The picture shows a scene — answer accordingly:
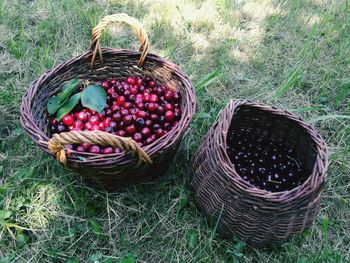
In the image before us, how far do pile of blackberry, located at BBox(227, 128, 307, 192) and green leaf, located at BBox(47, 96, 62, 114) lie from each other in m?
0.68

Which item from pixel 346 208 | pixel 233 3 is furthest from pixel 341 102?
pixel 233 3

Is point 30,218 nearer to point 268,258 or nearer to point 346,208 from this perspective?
point 268,258

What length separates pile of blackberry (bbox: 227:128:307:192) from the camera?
1.38 m

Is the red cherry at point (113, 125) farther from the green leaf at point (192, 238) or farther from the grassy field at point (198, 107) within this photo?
the green leaf at point (192, 238)

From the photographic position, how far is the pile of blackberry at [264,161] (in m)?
1.38

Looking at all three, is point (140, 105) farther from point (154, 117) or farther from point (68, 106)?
point (68, 106)

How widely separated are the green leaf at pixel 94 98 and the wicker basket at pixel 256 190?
1.38 ft

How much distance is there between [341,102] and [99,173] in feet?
4.49

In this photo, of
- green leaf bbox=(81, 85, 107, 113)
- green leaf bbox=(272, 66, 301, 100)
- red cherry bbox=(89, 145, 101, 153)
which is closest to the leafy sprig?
green leaf bbox=(81, 85, 107, 113)

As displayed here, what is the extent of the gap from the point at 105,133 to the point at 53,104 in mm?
511

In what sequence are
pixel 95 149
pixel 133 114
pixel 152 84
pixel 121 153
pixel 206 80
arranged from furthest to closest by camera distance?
pixel 206 80 → pixel 152 84 → pixel 133 114 → pixel 95 149 → pixel 121 153

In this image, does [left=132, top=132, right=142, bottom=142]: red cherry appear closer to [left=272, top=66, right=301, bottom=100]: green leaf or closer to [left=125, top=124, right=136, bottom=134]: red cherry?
[left=125, top=124, right=136, bottom=134]: red cherry

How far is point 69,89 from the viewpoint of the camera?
146 cm

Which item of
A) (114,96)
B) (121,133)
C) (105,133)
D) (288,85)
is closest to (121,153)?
(105,133)
